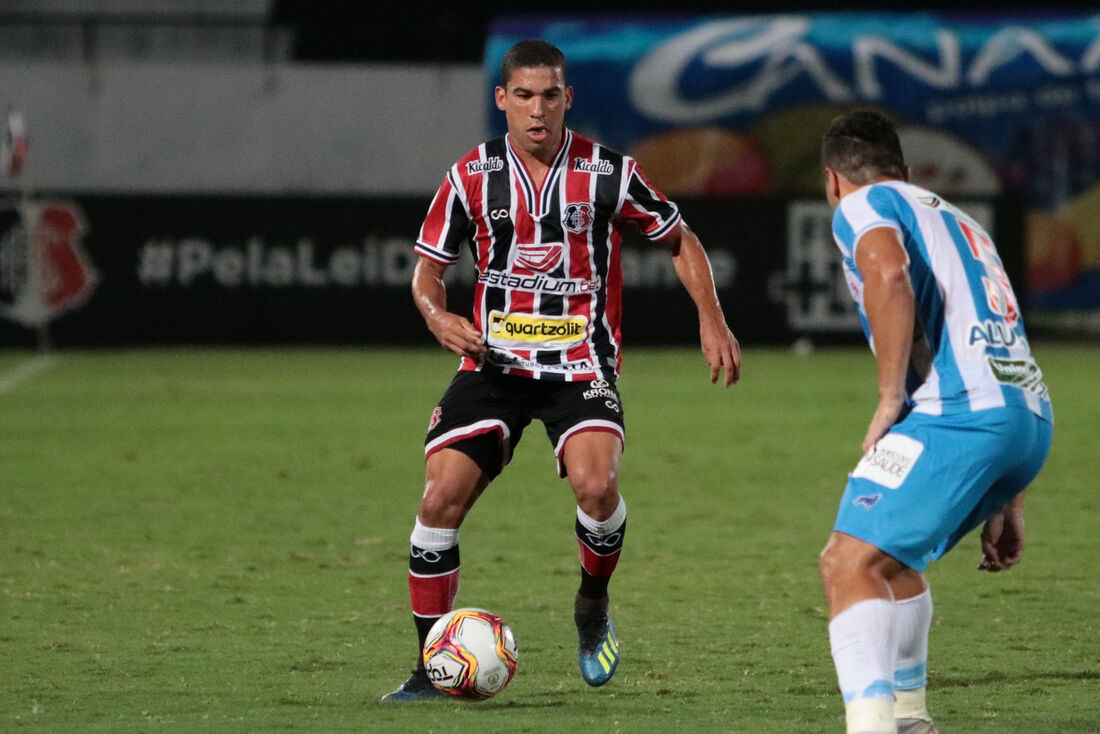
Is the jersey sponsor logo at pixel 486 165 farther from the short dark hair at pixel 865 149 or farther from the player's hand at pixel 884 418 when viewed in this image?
the player's hand at pixel 884 418

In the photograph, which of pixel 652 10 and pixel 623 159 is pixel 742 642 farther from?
pixel 652 10

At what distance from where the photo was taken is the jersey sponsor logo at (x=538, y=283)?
567 cm

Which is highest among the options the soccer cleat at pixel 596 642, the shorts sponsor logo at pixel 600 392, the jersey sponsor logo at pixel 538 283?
the jersey sponsor logo at pixel 538 283

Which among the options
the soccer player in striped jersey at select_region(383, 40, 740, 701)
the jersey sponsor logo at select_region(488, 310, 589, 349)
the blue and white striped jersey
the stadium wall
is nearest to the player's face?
the soccer player in striped jersey at select_region(383, 40, 740, 701)

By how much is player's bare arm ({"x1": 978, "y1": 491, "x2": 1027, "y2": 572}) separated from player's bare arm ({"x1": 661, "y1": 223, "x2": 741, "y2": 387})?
1.15m

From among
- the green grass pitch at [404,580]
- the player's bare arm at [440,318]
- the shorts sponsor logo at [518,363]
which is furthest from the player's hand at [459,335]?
the green grass pitch at [404,580]

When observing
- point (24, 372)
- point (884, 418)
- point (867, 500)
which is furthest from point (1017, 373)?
point (24, 372)

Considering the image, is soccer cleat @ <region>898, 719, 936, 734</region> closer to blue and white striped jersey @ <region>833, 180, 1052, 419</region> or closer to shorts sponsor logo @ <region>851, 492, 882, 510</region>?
shorts sponsor logo @ <region>851, 492, 882, 510</region>

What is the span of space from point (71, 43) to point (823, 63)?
11702mm

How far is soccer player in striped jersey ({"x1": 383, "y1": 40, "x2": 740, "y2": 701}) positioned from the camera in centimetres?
552

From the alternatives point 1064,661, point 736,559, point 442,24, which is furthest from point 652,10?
point 1064,661

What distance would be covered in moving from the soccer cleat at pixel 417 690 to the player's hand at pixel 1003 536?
1740 mm

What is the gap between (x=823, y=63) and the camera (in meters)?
25.5

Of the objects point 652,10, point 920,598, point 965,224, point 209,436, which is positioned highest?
point 652,10
